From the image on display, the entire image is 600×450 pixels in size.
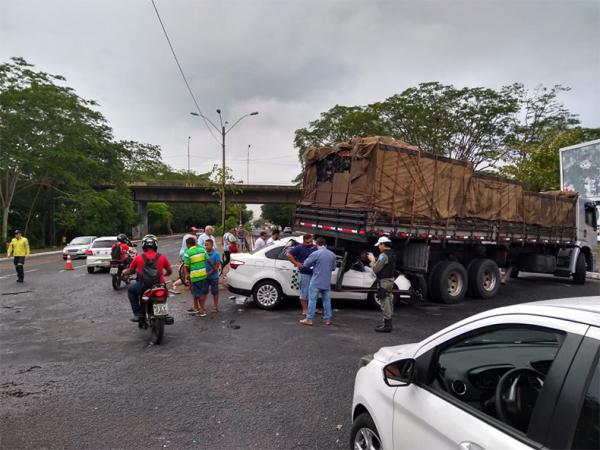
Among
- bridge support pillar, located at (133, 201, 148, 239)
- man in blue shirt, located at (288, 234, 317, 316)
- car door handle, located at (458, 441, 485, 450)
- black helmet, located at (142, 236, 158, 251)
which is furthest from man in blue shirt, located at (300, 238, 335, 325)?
bridge support pillar, located at (133, 201, 148, 239)

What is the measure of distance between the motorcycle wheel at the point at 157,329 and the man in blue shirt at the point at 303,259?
8.95ft

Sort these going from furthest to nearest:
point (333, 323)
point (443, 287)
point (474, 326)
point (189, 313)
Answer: point (443, 287), point (189, 313), point (333, 323), point (474, 326)

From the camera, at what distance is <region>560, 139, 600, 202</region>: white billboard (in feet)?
67.2

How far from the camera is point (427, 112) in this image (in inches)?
1195

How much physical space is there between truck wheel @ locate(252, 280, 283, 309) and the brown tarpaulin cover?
2382 mm

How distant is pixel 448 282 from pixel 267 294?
447 cm

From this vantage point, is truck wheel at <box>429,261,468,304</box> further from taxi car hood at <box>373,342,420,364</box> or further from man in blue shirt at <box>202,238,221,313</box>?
taxi car hood at <box>373,342,420,364</box>

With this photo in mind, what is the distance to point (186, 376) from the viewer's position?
188 inches

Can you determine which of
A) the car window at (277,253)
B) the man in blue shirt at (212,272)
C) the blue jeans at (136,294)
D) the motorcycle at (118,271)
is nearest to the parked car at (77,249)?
the motorcycle at (118,271)

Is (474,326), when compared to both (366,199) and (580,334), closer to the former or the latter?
(580,334)

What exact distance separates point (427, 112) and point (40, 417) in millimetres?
31009

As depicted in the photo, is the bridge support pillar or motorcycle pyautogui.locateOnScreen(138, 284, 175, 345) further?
the bridge support pillar

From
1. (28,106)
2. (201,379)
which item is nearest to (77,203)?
(28,106)

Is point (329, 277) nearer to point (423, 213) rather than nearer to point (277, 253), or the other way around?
point (277, 253)
